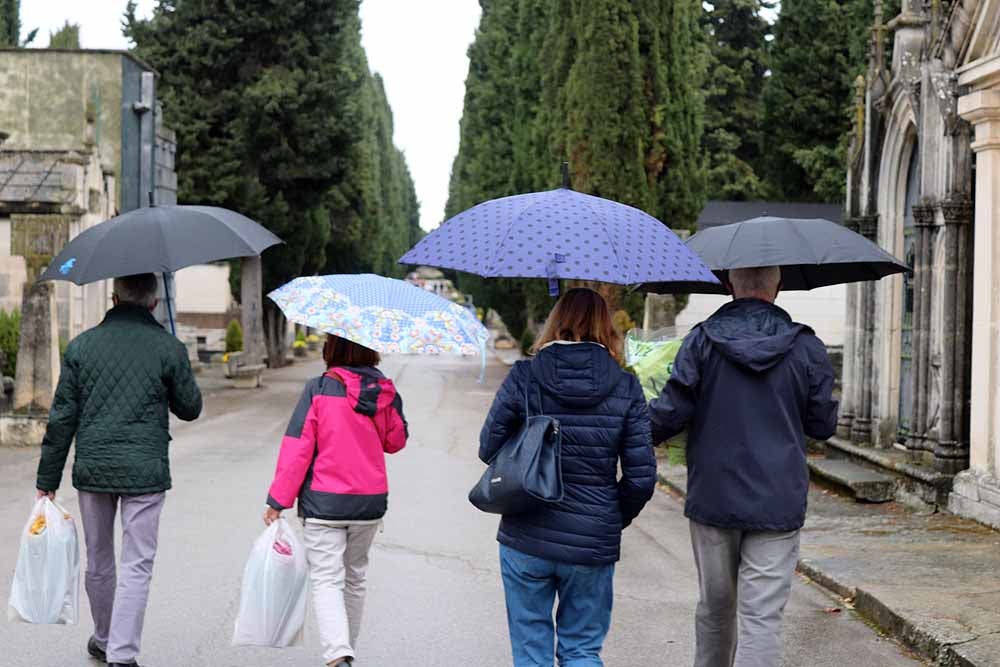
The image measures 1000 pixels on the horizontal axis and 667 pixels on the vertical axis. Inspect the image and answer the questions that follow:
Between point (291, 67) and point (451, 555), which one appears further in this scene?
point (291, 67)

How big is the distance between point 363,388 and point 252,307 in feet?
85.9

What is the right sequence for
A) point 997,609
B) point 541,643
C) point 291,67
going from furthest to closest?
point 291,67, point 997,609, point 541,643

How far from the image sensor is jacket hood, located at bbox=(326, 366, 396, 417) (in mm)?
5319

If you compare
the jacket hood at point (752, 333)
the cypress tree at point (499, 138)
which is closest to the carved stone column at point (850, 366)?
the jacket hood at point (752, 333)

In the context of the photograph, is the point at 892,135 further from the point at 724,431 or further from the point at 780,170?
the point at 780,170

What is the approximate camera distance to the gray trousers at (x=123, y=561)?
5.54 m

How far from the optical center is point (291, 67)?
3128 centimetres

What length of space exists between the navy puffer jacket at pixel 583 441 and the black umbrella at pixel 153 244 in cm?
169

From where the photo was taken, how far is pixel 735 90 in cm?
4166

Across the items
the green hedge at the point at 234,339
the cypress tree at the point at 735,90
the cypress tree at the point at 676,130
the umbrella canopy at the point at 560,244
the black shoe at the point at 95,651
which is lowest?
the black shoe at the point at 95,651

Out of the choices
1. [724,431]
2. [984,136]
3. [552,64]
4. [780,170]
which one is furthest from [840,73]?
[724,431]

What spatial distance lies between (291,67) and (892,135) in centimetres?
2142

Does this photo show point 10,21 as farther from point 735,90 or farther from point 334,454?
point 334,454

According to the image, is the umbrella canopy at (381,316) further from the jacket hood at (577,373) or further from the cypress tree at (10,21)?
the cypress tree at (10,21)
